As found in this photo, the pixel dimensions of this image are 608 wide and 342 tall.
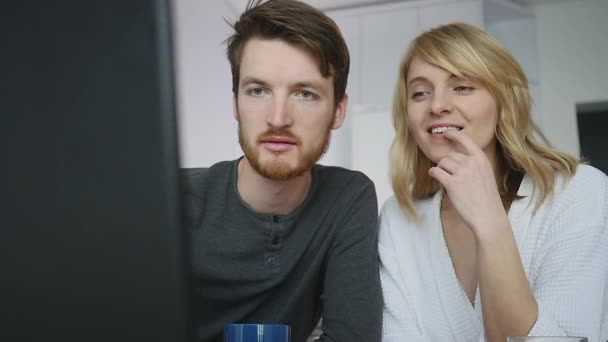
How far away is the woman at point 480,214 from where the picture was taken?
1076 millimetres

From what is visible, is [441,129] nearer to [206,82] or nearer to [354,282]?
[354,282]

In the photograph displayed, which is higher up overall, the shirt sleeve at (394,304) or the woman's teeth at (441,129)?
the woman's teeth at (441,129)

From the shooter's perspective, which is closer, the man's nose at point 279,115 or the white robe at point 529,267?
the white robe at point 529,267

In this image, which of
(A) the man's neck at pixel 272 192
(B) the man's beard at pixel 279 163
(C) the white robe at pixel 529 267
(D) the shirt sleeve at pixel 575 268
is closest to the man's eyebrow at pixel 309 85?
(B) the man's beard at pixel 279 163

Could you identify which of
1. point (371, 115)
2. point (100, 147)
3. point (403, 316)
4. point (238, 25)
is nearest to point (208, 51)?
point (371, 115)

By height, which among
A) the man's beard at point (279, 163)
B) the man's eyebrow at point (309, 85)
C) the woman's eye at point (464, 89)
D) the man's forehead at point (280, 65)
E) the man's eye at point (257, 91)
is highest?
the man's forehead at point (280, 65)

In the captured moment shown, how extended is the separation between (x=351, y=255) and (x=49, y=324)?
105 centimetres

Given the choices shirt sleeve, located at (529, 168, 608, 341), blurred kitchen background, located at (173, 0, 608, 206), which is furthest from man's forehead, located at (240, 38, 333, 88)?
blurred kitchen background, located at (173, 0, 608, 206)

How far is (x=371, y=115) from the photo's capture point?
12.5 ft

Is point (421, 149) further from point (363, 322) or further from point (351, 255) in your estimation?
point (363, 322)

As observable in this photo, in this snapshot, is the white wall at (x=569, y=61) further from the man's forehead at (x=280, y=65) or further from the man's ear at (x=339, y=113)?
the man's forehead at (x=280, y=65)

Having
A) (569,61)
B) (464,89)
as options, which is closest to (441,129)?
(464,89)

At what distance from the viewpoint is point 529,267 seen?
1233mm

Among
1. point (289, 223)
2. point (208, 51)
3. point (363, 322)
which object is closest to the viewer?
point (363, 322)
